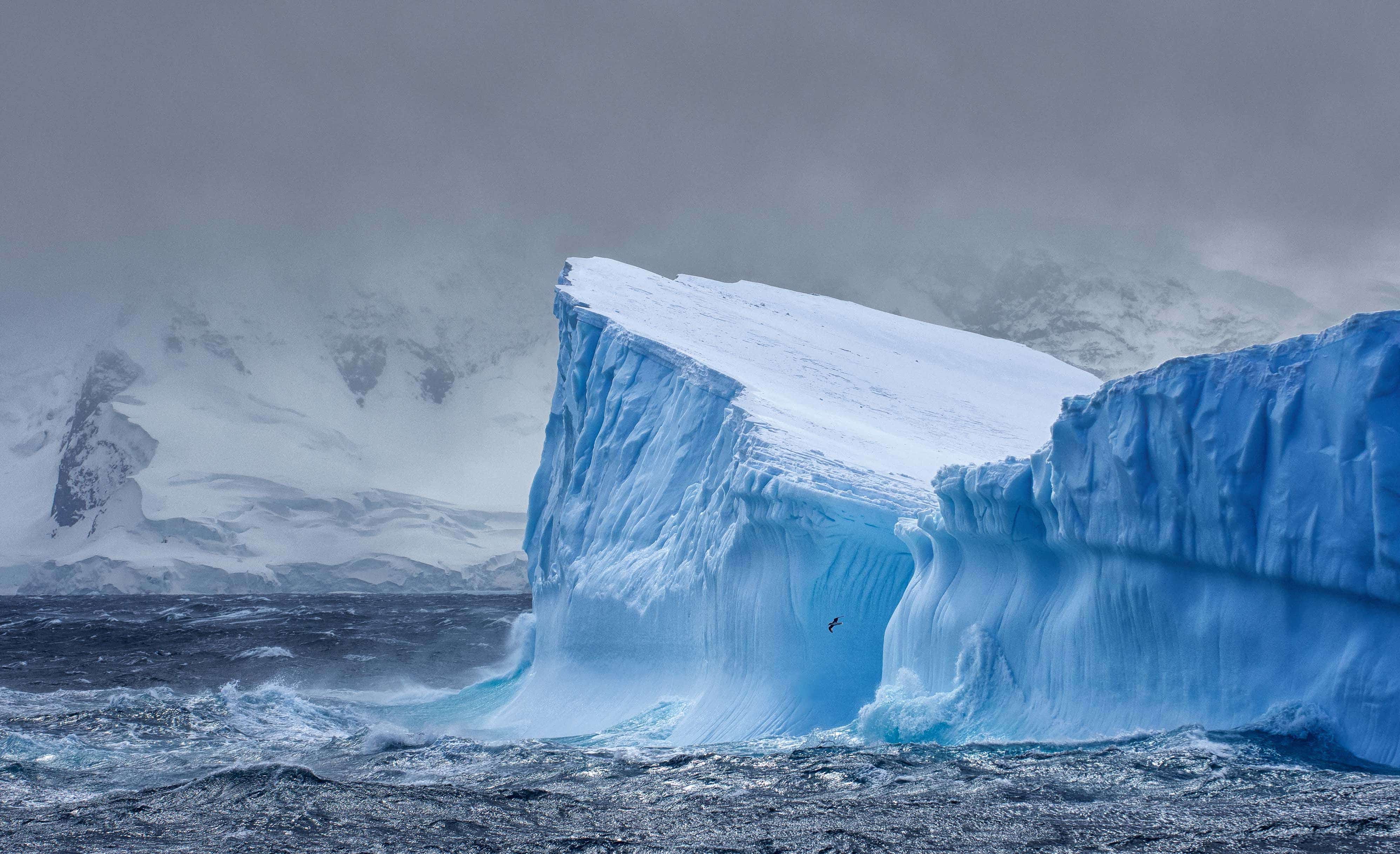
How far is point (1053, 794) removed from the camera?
604cm

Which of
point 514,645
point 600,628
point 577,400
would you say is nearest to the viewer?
point 600,628

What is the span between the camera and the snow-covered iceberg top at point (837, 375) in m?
12.1

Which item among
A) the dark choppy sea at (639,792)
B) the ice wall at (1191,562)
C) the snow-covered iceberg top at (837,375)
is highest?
the snow-covered iceberg top at (837,375)

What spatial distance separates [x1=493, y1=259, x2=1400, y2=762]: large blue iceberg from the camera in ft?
20.3

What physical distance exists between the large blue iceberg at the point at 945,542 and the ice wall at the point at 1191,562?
2 centimetres

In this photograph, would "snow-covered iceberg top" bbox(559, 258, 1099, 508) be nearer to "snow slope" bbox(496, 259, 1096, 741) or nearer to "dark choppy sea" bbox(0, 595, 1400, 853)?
"snow slope" bbox(496, 259, 1096, 741)

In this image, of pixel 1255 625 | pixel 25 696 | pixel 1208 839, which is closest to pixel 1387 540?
pixel 1255 625

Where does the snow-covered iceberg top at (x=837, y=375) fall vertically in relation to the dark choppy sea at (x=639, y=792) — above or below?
above

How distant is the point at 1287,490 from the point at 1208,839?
2366 mm

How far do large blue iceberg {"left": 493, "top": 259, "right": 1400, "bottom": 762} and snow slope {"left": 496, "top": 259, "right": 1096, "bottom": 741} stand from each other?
5cm

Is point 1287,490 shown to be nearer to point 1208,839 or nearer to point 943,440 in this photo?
point 1208,839

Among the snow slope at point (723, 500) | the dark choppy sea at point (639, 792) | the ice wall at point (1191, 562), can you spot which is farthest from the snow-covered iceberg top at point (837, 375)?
the dark choppy sea at point (639, 792)

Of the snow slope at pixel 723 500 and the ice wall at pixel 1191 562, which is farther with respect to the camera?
the snow slope at pixel 723 500

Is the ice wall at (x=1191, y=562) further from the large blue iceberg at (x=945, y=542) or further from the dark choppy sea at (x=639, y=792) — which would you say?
the dark choppy sea at (x=639, y=792)
